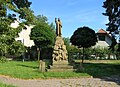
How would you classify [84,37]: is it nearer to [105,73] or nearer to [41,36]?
[41,36]

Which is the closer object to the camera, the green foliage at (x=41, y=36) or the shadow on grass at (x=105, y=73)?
the shadow on grass at (x=105, y=73)

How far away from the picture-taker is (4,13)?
9.16 meters

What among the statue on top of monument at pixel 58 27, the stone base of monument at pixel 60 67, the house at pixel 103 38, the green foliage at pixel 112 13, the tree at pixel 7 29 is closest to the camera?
the tree at pixel 7 29

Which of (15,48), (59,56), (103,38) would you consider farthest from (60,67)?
(103,38)

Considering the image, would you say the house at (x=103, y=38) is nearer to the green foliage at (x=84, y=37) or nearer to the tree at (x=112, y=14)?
the green foliage at (x=84, y=37)

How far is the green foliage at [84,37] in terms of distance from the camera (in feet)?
117

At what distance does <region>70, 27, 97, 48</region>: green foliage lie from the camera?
35.5 meters

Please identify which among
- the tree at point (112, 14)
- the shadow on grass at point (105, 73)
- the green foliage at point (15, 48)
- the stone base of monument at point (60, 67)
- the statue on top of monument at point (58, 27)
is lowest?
the shadow on grass at point (105, 73)

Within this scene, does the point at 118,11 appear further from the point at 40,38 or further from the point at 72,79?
the point at 72,79

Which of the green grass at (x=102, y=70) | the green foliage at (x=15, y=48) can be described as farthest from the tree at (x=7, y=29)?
the green grass at (x=102, y=70)

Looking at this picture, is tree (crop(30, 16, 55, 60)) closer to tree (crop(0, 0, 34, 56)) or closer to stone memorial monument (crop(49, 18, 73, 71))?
stone memorial monument (crop(49, 18, 73, 71))

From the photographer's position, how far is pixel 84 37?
116 ft

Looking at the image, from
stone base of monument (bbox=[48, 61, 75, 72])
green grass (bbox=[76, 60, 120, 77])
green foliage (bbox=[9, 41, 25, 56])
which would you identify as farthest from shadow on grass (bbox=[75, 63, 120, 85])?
green foliage (bbox=[9, 41, 25, 56])

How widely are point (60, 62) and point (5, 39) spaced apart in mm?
15436
